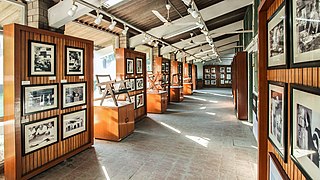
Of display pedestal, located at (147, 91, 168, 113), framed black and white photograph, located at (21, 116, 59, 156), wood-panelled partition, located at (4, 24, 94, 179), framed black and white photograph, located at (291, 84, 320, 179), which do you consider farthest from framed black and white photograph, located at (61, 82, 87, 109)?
display pedestal, located at (147, 91, 168, 113)

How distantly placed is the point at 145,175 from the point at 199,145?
2.00m

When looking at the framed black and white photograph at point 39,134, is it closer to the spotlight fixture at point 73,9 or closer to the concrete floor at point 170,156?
the concrete floor at point 170,156

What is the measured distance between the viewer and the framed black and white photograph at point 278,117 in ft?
6.39

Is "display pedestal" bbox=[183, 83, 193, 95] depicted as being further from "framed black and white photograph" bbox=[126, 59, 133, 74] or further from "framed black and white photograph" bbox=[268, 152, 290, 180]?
"framed black and white photograph" bbox=[268, 152, 290, 180]

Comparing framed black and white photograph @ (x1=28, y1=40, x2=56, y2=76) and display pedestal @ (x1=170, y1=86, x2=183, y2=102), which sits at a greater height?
framed black and white photograph @ (x1=28, y1=40, x2=56, y2=76)

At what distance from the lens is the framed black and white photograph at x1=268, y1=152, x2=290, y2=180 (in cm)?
193

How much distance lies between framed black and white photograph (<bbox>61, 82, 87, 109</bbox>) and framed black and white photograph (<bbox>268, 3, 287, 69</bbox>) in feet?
11.9

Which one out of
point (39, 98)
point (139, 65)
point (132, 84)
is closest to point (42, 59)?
point (39, 98)

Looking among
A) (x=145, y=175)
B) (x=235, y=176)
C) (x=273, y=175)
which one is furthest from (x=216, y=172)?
(x=273, y=175)

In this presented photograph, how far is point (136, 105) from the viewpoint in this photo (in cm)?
834

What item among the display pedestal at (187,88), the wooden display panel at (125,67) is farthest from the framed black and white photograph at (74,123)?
the display pedestal at (187,88)

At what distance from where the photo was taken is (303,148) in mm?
1556

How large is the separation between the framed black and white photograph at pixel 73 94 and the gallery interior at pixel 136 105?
0.02 metres

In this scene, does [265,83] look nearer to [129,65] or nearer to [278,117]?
[278,117]
